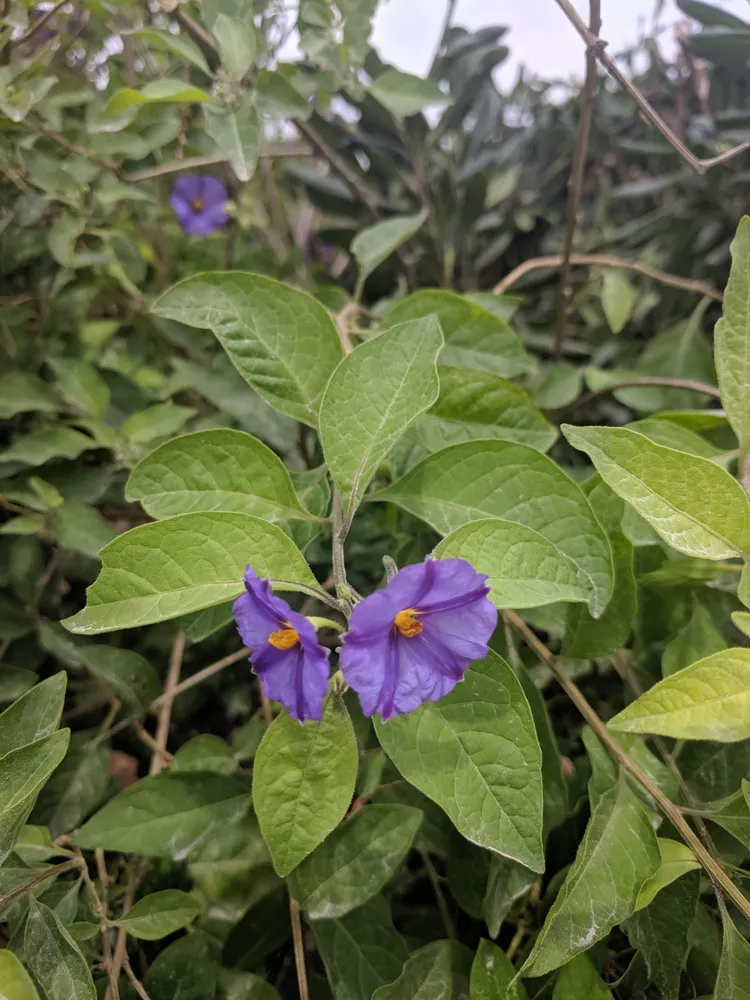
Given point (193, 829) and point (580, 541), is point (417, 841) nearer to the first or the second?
point (193, 829)

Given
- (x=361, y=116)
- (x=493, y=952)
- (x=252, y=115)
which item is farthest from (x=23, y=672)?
(x=361, y=116)

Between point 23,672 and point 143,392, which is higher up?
point 143,392

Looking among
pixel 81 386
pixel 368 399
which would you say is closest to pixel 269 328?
pixel 368 399

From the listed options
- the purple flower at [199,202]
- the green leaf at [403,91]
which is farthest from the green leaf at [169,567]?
the purple flower at [199,202]

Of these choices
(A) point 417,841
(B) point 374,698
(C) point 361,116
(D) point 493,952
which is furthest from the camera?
(C) point 361,116

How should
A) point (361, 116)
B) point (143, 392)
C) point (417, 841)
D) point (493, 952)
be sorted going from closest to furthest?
point (493, 952) < point (417, 841) < point (143, 392) < point (361, 116)

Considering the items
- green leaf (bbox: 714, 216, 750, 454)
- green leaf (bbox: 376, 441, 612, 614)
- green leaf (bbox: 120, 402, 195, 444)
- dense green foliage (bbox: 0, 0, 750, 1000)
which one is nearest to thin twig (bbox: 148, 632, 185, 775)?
dense green foliage (bbox: 0, 0, 750, 1000)

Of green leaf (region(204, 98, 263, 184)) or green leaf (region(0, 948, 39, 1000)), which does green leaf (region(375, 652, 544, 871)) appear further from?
green leaf (region(204, 98, 263, 184))
